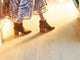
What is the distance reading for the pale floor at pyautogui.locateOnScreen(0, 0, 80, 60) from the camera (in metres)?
1.65

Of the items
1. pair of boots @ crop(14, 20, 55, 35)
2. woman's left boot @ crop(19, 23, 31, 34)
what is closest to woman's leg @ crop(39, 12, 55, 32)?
pair of boots @ crop(14, 20, 55, 35)

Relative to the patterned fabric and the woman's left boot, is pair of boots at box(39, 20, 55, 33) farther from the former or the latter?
the patterned fabric

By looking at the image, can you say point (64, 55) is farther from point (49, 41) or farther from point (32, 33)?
point (32, 33)

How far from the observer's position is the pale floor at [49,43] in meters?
1.65

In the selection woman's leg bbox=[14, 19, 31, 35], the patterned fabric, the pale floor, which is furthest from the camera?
woman's leg bbox=[14, 19, 31, 35]

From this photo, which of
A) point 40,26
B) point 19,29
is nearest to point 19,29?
point 19,29

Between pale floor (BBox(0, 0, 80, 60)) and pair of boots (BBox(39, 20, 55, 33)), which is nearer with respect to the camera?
pale floor (BBox(0, 0, 80, 60))

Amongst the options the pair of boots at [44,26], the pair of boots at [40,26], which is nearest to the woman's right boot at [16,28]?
the pair of boots at [40,26]

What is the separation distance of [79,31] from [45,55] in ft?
2.26

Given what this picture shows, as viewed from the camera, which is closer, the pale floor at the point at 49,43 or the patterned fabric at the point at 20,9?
the pale floor at the point at 49,43

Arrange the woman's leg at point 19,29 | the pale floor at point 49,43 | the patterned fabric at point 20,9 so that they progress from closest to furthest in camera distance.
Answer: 1. the pale floor at point 49,43
2. the patterned fabric at point 20,9
3. the woman's leg at point 19,29

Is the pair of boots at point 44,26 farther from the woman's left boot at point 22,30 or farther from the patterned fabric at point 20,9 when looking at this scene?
the patterned fabric at point 20,9

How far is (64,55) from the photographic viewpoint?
5.37 ft

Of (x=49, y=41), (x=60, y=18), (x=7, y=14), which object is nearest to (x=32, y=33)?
(x=49, y=41)
